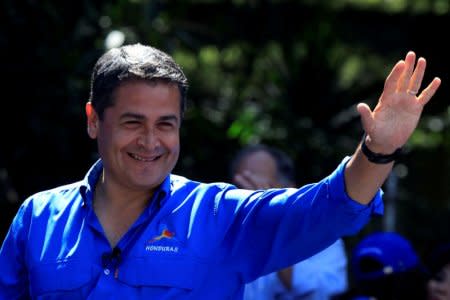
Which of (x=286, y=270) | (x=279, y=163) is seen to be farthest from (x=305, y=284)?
(x=279, y=163)

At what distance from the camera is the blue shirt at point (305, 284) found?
15.9 ft

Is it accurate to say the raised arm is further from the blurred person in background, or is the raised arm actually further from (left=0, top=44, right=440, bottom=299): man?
the blurred person in background

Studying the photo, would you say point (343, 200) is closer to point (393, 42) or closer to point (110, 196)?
point (110, 196)

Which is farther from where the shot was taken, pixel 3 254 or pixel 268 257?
pixel 3 254

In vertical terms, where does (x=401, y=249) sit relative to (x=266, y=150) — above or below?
below

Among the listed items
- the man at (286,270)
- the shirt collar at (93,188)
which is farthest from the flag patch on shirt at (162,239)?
the man at (286,270)

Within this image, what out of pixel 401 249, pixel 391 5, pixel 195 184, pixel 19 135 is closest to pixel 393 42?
pixel 391 5

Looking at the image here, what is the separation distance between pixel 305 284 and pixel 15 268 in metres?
2.02

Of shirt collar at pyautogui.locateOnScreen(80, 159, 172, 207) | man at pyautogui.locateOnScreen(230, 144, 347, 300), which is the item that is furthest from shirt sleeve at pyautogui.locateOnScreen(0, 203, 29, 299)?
man at pyautogui.locateOnScreen(230, 144, 347, 300)

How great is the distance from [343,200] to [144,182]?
0.71 metres

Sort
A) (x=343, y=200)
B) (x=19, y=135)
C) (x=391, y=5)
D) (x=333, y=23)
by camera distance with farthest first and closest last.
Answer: (x=391, y=5) < (x=333, y=23) < (x=19, y=135) < (x=343, y=200)

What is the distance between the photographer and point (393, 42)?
10.9 metres

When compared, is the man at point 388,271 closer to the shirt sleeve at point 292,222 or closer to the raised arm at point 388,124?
the shirt sleeve at point 292,222

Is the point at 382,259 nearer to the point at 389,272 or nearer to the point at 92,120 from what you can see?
the point at 389,272
